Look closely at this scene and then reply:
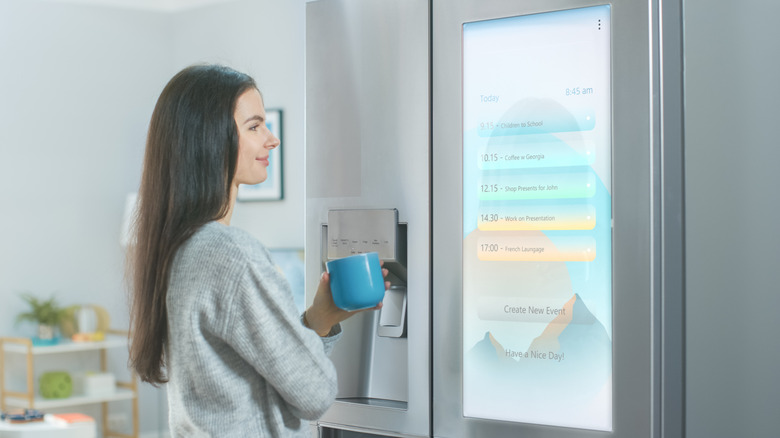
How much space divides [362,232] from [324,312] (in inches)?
9.7

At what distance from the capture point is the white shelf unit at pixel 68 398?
3387 mm

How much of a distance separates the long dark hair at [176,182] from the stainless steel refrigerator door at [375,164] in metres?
0.34

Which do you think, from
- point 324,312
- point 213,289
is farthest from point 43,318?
point 213,289

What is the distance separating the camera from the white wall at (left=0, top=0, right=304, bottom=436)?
3.56 metres

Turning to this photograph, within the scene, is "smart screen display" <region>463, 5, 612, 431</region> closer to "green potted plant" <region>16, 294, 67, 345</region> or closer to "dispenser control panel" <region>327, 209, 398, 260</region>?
"dispenser control panel" <region>327, 209, 398, 260</region>

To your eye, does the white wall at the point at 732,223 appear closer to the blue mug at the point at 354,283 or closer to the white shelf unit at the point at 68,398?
the blue mug at the point at 354,283

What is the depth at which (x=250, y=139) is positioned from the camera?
1145mm

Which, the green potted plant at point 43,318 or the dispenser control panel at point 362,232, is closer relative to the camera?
the dispenser control panel at point 362,232

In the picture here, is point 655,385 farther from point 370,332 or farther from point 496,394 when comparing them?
point 370,332

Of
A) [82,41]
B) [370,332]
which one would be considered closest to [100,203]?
[82,41]

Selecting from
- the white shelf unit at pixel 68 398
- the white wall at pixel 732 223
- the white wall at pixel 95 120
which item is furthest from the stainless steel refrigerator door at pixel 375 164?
the white shelf unit at pixel 68 398

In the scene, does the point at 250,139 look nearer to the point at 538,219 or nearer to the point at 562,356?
the point at 538,219

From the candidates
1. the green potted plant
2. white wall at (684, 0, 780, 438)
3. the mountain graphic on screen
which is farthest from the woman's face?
the green potted plant

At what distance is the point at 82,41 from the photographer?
12.6ft
